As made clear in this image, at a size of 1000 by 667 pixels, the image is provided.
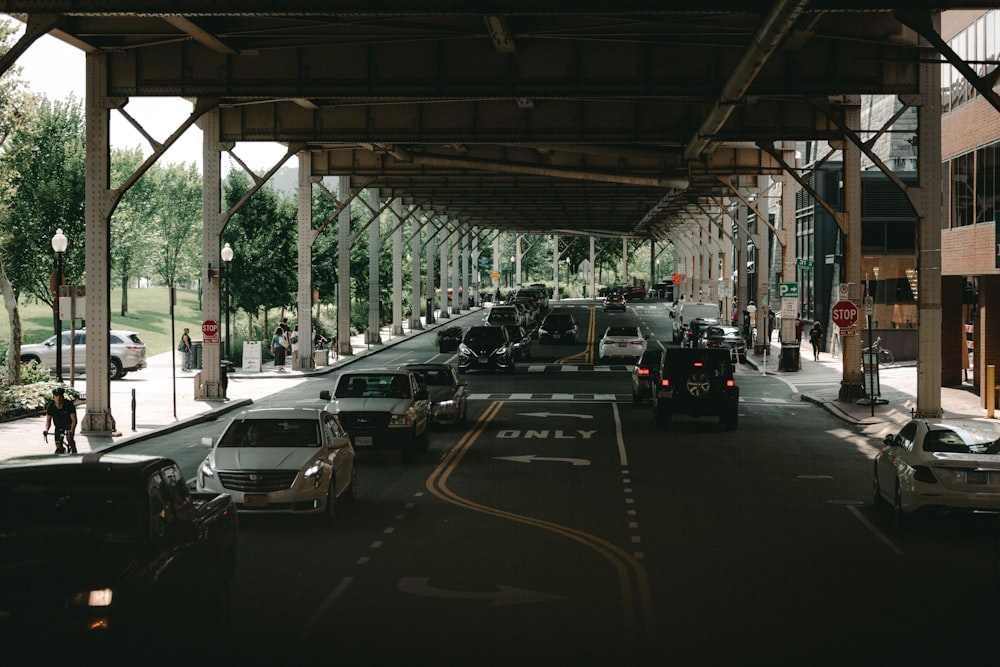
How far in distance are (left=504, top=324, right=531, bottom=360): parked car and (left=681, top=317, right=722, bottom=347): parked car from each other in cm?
730

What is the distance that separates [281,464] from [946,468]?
8.33 metres

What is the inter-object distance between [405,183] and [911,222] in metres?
24.8

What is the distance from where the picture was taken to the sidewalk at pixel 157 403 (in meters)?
28.8

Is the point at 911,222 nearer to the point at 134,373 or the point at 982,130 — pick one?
the point at 982,130

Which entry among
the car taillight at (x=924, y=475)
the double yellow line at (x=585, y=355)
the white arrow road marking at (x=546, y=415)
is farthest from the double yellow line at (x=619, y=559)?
the double yellow line at (x=585, y=355)

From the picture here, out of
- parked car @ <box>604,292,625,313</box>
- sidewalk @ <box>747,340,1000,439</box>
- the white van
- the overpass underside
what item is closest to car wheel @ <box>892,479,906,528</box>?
sidewalk @ <box>747,340,1000,439</box>

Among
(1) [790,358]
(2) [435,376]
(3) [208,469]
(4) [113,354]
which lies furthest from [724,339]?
(3) [208,469]

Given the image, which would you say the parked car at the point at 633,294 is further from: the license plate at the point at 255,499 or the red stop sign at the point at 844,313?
the license plate at the point at 255,499

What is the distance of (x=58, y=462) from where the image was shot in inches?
410

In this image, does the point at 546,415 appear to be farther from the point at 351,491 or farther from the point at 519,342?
the point at 519,342

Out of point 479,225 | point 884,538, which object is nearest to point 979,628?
point 884,538

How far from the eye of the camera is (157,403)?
1521 inches

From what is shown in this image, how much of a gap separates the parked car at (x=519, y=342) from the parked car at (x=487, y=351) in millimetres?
4139

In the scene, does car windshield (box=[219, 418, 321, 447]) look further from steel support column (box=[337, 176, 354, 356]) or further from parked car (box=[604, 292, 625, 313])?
parked car (box=[604, 292, 625, 313])
